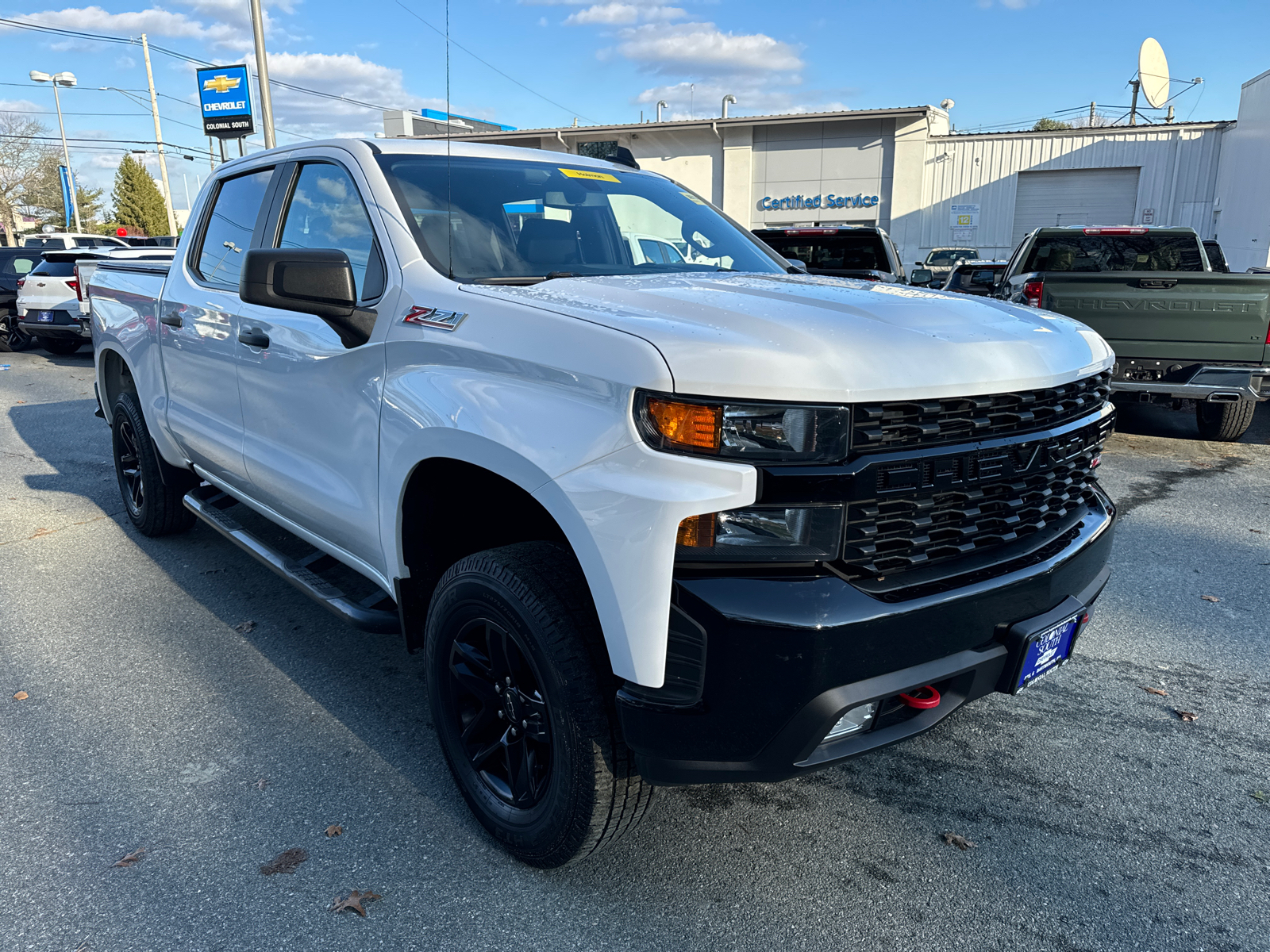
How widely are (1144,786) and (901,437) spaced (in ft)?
5.44

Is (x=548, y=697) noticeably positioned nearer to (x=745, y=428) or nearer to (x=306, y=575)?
(x=745, y=428)

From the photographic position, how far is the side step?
294 cm

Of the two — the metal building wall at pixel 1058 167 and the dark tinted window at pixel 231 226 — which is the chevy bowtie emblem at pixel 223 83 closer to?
the dark tinted window at pixel 231 226

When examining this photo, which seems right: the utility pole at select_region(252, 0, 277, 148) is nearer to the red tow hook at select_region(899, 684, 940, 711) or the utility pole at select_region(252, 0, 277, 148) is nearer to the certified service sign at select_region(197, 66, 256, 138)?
the certified service sign at select_region(197, 66, 256, 138)

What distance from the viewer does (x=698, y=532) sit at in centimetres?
189

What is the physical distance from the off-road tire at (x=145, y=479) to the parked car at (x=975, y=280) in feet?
19.0

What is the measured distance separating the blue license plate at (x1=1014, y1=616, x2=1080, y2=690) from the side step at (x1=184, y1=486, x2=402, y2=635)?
183 centimetres

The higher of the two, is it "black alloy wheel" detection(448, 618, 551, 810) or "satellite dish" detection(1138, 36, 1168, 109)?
"satellite dish" detection(1138, 36, 1168, 109)

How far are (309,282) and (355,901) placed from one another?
1.69 m

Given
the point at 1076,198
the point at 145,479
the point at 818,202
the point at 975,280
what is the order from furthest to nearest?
the point at 818,202 → the point at 1076,198 → the point at 975,280 → the point at 145,479

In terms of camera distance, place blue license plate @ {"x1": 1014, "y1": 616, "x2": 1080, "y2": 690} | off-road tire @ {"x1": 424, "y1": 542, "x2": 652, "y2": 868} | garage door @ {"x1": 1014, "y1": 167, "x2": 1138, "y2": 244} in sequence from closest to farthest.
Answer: off-road tire @ {"x1": 424, "y1": 542, "x2": 652, "y2": 868} < blue license plate @ {"x1": 1014, "y1": 616, "x2": 1080, "y2": 690} < garage door @ {"x1": 1014, "y1": 167, "x2": 1138, "y2": 244}

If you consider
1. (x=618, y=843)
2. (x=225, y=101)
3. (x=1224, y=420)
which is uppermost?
(x=225, y=101)

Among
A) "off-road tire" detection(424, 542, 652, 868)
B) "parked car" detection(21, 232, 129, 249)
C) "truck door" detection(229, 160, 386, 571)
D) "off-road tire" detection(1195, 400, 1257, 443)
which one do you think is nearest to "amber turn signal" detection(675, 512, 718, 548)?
"off-road tire" detection(424, 542, 652, 868)

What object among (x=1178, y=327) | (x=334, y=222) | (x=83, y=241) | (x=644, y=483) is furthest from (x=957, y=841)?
(x=83, y=241)
